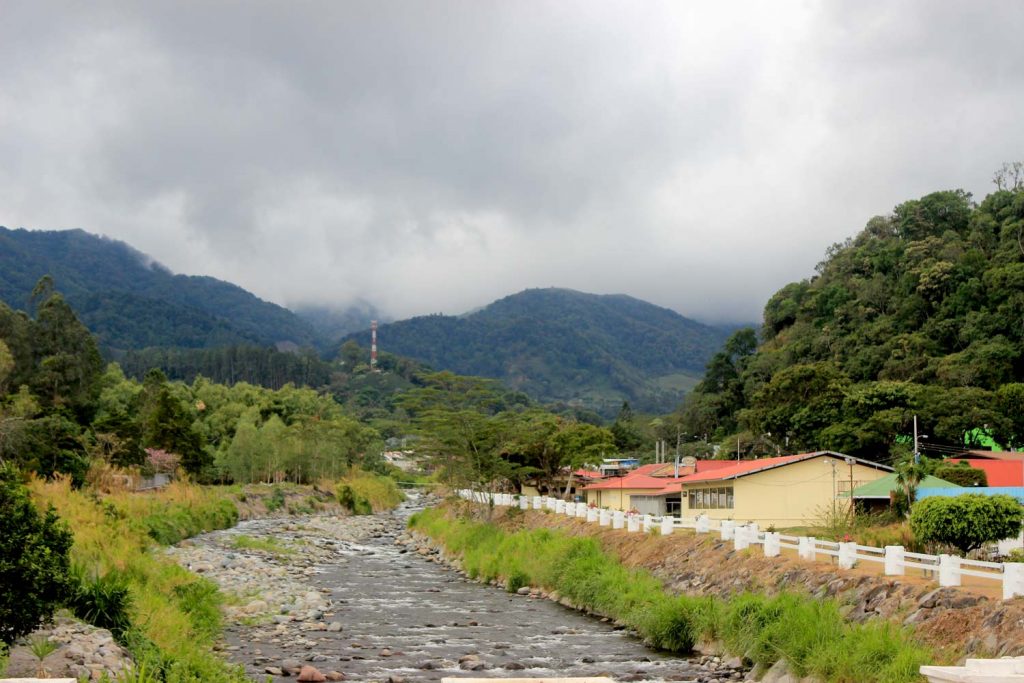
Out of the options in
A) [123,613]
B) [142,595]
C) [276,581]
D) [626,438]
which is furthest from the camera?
[626,438]

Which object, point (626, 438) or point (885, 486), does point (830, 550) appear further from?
point (626, 438)

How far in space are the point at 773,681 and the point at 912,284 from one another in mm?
82984

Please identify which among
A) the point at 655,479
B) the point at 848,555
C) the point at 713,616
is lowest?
the point at 713,616

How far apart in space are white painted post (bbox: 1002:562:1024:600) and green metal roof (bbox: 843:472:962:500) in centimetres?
2414

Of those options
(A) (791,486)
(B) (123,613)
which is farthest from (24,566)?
(A) (791,486)

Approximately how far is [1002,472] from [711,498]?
49.2 feet

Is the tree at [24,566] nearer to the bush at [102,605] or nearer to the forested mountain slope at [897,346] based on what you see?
the bush at [102,605]

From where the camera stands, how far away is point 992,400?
215 feet

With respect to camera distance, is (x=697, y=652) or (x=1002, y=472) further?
(x=1002, y=472)

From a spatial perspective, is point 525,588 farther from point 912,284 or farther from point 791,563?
point 912,284

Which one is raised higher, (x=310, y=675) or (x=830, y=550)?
(x=830, y=550)

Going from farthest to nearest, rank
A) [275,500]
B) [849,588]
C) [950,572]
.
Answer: [275,500]
[849,588]
[950,572]

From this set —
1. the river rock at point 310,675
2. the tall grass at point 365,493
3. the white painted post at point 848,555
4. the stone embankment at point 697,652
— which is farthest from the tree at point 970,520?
the tall grass at point 365,493

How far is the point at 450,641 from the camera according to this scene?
24750 millimetres
